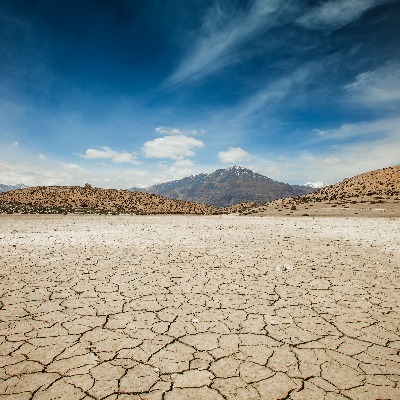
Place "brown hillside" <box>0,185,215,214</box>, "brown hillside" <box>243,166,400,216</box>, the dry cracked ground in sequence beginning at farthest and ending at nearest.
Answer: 1. "brown hillside" <box>0,185,215,214</box>
2. "brown hillside" <box>243,166,400,216</box>
3. the dry cracked ground

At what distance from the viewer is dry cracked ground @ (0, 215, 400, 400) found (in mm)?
2877

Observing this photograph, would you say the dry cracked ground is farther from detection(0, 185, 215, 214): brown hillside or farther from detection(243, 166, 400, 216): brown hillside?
detection(0, 185, 215, 214): brown hillside

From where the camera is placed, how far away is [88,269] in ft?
22.6

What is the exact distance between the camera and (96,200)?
36.1m

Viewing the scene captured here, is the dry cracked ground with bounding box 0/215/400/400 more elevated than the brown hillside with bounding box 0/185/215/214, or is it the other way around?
the brown hillside with bounding box 0/185/215/214

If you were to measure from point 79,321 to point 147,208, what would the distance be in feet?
106

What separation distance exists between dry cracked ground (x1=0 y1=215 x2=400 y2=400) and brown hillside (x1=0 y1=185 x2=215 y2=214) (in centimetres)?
2656

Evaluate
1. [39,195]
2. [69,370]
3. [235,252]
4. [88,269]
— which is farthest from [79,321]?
[39,195]

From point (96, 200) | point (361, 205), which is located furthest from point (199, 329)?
point (96, 200)

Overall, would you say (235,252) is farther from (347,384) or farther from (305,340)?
(347,384)

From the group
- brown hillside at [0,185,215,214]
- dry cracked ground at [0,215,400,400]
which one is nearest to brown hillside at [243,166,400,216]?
brown hillside at [0,185,215,214]

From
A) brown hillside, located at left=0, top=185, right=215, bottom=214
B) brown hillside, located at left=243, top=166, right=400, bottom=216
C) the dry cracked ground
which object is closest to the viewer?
the dry cracked ground

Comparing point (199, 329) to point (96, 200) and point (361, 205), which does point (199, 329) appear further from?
point (96, 200)

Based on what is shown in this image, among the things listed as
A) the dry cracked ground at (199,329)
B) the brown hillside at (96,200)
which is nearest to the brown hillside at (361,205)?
the brown hillside at (96,200)
